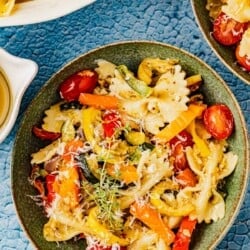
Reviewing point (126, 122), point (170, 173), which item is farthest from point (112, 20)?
point (170, 173)

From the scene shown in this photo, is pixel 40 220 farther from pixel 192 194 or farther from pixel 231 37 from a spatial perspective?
pixel 231 37

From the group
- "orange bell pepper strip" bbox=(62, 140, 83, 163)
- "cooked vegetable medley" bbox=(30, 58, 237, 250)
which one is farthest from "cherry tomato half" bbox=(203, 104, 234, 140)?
"orange bell pepper strip" bbox=(62, 140, 83, 163)

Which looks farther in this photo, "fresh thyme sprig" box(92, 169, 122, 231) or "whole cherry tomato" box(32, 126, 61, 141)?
"whole cherry tomato" box(32, 126, 61, 141)

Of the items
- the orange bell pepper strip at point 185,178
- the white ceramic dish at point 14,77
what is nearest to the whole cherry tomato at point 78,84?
the white ceramic dish at point 14,77

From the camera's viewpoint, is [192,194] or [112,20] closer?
[192,194]

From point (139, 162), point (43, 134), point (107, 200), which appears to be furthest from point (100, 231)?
point (43, 134)

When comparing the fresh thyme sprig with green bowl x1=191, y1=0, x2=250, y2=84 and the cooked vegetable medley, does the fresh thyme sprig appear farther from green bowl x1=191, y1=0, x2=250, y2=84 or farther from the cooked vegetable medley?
green bowl x1=191, y1=0, x2=250, y2=84
